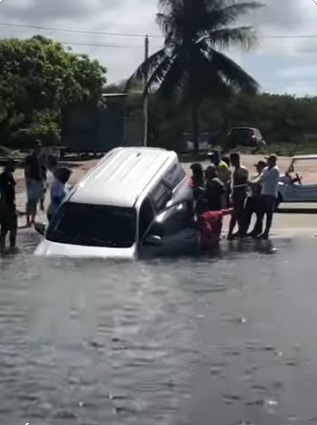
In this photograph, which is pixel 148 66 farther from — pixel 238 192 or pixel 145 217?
pixel 238 192

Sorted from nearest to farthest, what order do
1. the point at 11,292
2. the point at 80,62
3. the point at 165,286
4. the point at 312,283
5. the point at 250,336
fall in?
the point at 250,336 → the point at 11,292 → the point at 165,286 → the point at 312,283 → the point at 80,62

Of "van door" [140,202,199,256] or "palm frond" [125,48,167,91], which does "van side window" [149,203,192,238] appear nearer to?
"van door" [140,202,199,256]

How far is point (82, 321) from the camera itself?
9.87 meters

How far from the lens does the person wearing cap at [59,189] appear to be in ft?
57.1

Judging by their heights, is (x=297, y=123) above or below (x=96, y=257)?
above

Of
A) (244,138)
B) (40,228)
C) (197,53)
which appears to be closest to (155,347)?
(197,53)

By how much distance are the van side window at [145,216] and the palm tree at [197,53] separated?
4.10 ft

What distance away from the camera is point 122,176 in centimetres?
1761

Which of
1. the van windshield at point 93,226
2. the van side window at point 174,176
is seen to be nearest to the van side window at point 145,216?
Result: the van windshield at point 93,226

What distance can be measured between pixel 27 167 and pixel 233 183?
3.05 metres

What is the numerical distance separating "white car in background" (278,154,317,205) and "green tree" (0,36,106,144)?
3.96m

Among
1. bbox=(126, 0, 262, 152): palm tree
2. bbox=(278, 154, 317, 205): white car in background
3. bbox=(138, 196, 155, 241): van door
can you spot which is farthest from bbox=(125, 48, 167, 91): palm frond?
bbox=(278, 154, 317, 205): white car in background

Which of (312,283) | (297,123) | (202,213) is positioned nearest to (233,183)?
(202,213)

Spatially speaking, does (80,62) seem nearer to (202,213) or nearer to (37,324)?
(202,213)
